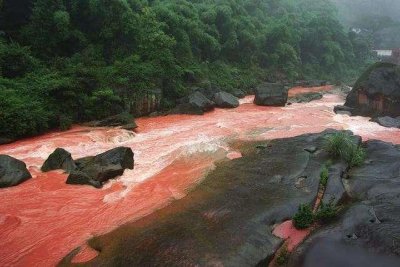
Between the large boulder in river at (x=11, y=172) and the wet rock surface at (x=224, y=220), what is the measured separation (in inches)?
189

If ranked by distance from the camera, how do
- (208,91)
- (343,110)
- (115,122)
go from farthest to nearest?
1. (208,91)
2. (343,110)
3. (115,122)

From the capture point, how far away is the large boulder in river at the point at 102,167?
1141 cm

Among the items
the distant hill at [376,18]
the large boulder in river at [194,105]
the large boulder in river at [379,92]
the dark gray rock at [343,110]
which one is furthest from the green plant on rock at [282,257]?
the distant hill at [376,18]

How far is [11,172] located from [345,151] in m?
11.4

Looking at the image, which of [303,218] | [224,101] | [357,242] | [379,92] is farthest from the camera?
[224,101]

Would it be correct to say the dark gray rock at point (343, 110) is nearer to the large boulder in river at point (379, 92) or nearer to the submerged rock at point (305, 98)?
the large boulder in river at point (379, 92)

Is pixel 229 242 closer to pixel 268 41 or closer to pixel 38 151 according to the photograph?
pixel 38 151

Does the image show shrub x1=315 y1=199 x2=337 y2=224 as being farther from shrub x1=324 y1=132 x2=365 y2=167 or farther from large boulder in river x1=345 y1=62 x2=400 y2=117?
large boulder in river x1=345 y1=62 x2=400 y2=117

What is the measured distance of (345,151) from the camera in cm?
1197

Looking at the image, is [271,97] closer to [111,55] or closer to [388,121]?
[388,121]

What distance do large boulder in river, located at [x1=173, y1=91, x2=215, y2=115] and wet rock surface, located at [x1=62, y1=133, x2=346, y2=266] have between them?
10282mm

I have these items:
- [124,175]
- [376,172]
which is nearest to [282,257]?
[376,172]

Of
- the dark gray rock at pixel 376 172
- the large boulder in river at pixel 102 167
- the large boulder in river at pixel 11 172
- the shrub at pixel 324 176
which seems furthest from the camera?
the large boulder in river at pixel 102 167

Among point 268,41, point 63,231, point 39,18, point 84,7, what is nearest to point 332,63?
point 268,41
